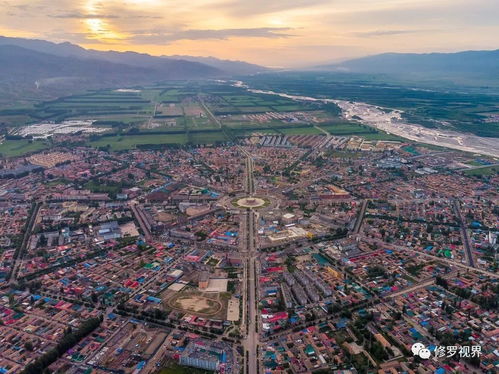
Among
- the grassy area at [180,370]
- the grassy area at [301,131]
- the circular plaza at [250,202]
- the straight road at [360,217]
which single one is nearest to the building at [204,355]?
the grassy area at [180,370]

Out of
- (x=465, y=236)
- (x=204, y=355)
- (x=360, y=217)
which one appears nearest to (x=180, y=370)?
(x=204, y=355)

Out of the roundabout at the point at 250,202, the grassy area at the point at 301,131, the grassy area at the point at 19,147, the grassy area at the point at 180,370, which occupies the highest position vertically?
the grassy area at the point at 301,131

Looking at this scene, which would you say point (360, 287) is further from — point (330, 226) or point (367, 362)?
point (330, 226)

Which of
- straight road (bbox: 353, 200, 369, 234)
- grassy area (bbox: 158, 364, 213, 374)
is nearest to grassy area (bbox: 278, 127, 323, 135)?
straight road (bbox: 353, 200, 369, 234)
